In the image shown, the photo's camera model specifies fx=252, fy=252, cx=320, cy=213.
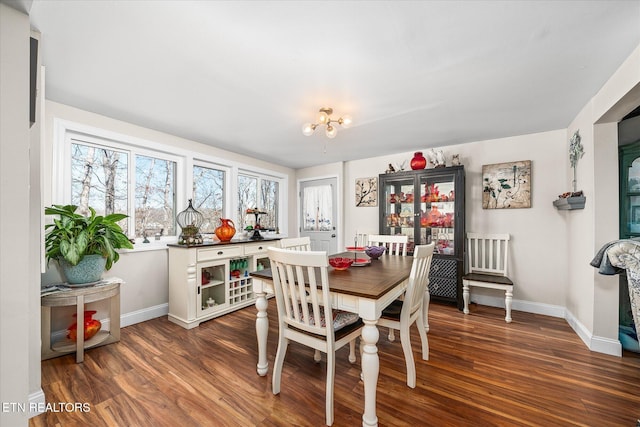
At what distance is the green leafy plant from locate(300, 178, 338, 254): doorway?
124 inches

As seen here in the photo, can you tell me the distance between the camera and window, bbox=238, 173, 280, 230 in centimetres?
419

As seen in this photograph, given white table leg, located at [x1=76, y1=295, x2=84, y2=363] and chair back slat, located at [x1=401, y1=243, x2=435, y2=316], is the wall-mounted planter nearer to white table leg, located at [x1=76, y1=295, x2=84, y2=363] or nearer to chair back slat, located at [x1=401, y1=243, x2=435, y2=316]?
chair back slat, located at [x1=401, y1=243, x2=435, y2=316]

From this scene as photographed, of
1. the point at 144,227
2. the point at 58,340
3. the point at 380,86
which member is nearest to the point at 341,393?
the point at 380,86

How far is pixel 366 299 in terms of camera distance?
139cm

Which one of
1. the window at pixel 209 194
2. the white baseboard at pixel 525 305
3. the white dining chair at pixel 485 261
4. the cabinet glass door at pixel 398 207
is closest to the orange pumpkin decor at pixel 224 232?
the window at pixel 209 194

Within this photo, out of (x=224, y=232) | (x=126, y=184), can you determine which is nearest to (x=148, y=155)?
(x=126, y=184)

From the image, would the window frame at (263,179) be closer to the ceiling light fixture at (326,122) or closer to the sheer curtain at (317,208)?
the sheer curtain at (317,208)

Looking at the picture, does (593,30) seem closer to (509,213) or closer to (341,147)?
(509,213)

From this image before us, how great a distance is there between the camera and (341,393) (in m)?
1.68

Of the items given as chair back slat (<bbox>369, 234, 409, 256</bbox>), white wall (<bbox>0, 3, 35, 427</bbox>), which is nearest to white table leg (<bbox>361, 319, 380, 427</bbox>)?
white wall (<bbox>0, 3, 35, 427</bbox>)

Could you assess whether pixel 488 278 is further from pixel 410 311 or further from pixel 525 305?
pixel 410 311

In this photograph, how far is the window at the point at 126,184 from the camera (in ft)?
8.36

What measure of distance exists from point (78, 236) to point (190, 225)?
3.43 ft

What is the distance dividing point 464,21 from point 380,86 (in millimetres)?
726
